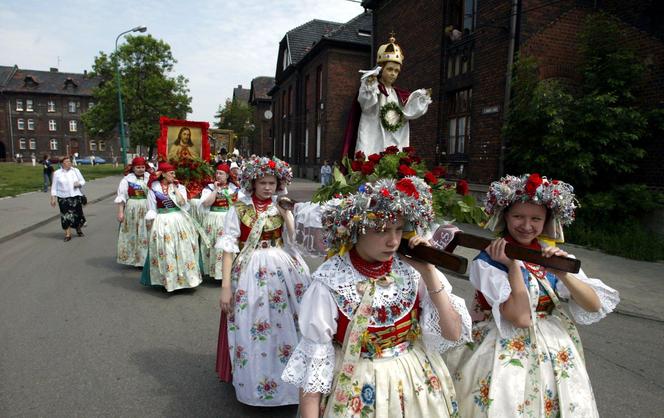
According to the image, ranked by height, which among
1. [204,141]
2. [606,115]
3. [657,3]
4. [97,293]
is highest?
[657,3]

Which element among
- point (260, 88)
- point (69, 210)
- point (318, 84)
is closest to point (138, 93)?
point (318, 84)

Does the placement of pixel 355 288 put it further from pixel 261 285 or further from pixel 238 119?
pixel 238 119

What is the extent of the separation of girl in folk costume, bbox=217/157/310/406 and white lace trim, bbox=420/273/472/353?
164 centimetres

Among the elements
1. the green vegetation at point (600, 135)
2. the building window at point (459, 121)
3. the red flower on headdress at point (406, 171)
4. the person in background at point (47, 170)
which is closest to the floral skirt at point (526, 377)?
the red flower on headdress at point (406, 171)

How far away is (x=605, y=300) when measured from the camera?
2.47 meters

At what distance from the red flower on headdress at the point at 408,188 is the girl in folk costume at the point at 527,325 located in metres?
0.48

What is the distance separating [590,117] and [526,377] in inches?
363

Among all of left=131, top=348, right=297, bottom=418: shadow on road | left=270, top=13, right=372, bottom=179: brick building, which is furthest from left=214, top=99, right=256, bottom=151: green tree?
left=131, top=348, right=297, bottom=418: shadow on road

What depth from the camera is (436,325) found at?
2180 millimetres

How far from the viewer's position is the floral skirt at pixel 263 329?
3461 mm

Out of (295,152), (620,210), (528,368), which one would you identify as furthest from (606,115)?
(295,152)

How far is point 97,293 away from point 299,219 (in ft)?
15.8

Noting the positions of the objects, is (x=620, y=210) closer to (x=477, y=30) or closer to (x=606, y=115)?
(x=606, y=115)

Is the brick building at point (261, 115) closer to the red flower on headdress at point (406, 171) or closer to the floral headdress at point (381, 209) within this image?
the red flower on headdress at point (406, 171)
